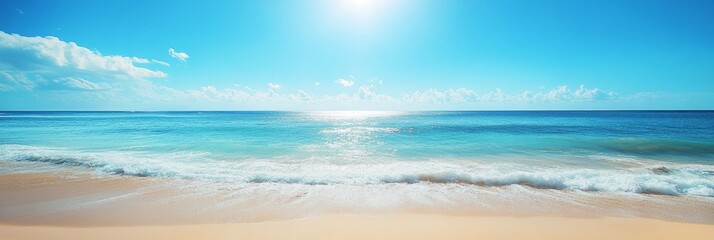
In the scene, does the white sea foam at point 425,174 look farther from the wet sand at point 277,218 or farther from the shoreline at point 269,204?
the wet sand at point 277,218

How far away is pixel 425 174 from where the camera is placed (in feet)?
32.1

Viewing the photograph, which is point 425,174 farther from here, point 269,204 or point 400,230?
point 269,204

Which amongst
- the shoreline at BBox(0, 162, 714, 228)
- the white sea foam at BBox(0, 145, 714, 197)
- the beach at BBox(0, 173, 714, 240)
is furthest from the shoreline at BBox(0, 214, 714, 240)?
the white sea foam at BBox(0, 145, 714, 197)

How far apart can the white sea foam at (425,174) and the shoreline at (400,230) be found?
291 cm

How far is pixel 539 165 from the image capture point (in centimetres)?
1277

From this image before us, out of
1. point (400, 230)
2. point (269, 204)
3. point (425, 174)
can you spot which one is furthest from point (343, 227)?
point (425, 174)

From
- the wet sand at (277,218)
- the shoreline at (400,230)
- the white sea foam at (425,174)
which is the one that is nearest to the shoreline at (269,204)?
the wet sand at (277,218)

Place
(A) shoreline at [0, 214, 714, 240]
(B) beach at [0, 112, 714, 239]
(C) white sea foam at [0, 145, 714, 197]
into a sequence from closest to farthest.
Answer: (A) shoreline at [0, 214, 714, 240], (B) beach at [0, 112, 714, 239], (C) white sea foam at [0, 145, 714, 197]

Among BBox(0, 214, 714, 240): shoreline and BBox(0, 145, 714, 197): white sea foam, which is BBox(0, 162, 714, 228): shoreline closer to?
BBox(0, 214, 714, 240): shoreline

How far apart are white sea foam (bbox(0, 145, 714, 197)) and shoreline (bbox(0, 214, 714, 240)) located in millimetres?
2908

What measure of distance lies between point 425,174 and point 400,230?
4.54 meters

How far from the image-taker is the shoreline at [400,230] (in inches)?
209

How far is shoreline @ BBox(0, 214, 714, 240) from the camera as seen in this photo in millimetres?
5301

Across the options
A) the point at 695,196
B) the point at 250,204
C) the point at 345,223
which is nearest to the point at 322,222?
the point at 345,223
